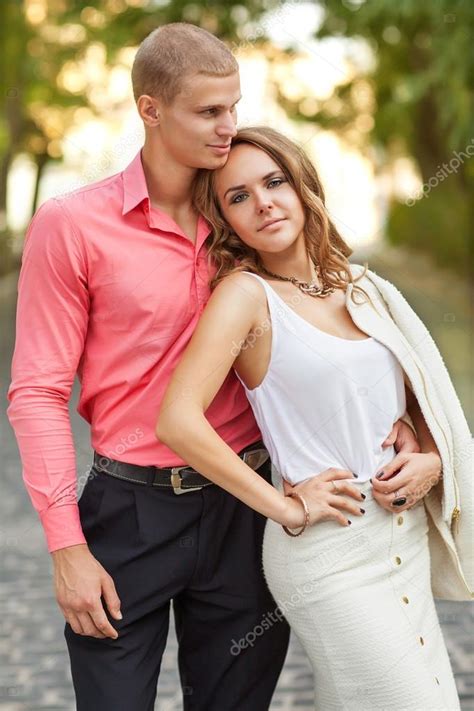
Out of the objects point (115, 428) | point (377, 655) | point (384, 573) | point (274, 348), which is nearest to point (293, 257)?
point (274, 348)

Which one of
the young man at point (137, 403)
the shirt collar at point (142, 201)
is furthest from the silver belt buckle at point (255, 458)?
the shirt collar at point (142, 201)

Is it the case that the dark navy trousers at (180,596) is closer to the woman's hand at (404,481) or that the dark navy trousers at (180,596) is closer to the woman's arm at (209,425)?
the woman's arm at (209,425)

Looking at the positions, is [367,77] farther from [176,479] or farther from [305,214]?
[176,479]

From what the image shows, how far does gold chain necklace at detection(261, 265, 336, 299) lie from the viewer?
283cm

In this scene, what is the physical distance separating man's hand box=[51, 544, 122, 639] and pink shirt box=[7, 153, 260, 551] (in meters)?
0.05

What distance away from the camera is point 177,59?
2.67 m

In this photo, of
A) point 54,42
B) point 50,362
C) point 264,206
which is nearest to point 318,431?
point 264,206

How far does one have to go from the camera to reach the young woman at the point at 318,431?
2.62m

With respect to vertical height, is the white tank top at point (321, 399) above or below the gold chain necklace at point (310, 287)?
below

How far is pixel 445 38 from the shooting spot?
11438mm

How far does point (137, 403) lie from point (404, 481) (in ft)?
2.27

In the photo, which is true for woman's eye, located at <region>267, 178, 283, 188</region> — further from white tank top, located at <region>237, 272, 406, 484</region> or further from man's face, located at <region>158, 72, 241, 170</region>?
white tank top, located at <region>237, 272, 406, 484</region>

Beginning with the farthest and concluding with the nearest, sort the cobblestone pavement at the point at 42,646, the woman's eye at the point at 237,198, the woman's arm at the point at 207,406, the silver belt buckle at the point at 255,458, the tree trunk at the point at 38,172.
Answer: the tree trunk at the point at 38,172 → the cobblestone pavement at the point at 42,646 → the silver belt buckle at the point at 255,458 → the woman's eye at the point at 237,198 → the woman's arm at the point at 207,406

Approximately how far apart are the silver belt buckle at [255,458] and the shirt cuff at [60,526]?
48 cm
